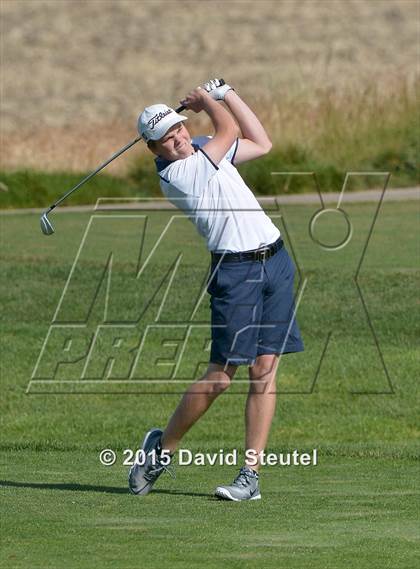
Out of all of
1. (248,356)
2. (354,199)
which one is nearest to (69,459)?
(248,356)

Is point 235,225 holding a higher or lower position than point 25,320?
higher

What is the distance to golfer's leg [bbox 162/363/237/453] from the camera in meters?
7.25

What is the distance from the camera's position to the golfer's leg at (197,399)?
7246 mm

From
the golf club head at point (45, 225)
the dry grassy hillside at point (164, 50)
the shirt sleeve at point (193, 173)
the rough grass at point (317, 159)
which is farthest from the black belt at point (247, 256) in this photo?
the dry grassy hillside at point (164, 50)

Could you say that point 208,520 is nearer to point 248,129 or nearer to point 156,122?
point 156,122

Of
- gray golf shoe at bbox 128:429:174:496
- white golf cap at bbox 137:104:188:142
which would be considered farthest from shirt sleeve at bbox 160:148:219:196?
gray golf shoe at bbox 128:429:174:496

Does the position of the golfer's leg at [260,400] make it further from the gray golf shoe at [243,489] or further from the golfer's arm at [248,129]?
the golfer's arm at [248,129]

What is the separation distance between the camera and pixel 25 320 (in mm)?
14477

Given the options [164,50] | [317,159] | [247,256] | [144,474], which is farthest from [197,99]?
[164,50]

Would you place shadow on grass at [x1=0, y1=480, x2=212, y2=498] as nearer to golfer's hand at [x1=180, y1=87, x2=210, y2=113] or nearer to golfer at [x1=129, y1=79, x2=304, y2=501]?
golfer at [x1=129, y1=79, x2=304, y2=501]

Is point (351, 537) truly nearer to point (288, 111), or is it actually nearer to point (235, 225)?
point (235, 225)

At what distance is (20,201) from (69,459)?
13973 millimetres

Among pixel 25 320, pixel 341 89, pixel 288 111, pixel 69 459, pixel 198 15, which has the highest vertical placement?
pixel 69 459

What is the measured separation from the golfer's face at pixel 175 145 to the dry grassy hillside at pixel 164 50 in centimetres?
2402
